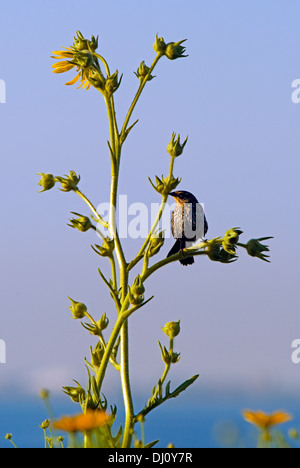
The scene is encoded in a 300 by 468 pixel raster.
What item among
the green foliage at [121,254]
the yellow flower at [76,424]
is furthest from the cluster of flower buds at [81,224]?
the yellow flower at [76,424]

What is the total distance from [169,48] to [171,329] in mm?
1805

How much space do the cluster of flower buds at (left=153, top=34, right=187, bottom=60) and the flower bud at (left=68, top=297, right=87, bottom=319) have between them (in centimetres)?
170

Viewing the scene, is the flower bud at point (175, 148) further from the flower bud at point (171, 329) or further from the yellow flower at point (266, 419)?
the yellow flower at point (266, 419)

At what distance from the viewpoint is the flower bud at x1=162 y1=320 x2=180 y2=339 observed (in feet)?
14.1

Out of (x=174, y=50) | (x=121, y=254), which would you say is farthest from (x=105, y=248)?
(x=174, y=50)

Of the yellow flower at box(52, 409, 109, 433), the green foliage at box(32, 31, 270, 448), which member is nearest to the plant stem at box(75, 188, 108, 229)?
the green foliage at box(32, 31, 270, 448)

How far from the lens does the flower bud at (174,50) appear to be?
4.47 m

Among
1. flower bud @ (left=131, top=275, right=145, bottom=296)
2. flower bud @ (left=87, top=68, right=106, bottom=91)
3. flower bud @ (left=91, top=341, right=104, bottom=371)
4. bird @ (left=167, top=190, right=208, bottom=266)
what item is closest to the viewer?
flower bud @ (left=131, top=275, right=145, bottom=296)

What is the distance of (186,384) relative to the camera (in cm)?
423

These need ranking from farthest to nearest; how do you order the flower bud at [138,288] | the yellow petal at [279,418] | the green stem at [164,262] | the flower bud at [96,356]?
the flower bud at [96,356]
the green stem at [164,262]
the flower bud at [138,288]
the yellow petal at [279,418]

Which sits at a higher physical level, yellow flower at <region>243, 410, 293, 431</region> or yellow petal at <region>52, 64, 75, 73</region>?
yellow petal at <region>52, 64, 75, 73</region>

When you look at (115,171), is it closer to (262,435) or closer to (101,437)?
(101,437)

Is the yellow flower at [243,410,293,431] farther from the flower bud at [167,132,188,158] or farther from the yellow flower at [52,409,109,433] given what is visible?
the flower bud at [167,132,188,158]
